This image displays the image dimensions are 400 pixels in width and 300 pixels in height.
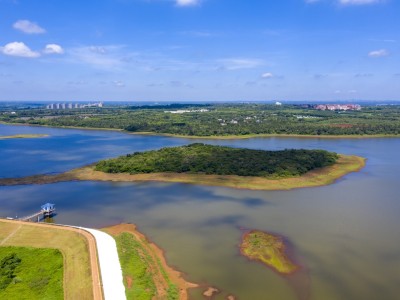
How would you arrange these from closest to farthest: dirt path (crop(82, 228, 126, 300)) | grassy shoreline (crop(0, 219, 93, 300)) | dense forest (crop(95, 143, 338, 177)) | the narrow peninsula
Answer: dirt path (crop(82, 228, 126, 300))
grassy shoreline (crop(0, 219, 93, 300))
the narrow peninsula
dense forest (crop(95, 143, 338, 177))

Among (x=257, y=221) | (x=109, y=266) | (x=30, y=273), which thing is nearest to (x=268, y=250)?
(x=257, y=221)

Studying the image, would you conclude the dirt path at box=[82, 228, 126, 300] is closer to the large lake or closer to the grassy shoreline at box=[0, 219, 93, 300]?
the grassy shoreline at box=[0, 219, 93, 300]

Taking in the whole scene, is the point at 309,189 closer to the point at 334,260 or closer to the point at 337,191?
the point at 337,191

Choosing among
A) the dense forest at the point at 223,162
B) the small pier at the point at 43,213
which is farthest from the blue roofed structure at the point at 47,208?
the dense forest at the point at 223,162

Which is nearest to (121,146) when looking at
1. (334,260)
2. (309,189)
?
(309,189)

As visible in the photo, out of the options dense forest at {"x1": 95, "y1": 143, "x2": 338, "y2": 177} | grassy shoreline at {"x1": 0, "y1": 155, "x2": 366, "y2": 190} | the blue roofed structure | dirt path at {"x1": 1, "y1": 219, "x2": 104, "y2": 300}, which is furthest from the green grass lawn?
dense forest at {"x1": 95, "y1": 143, "x2": 338, "y2": 177}

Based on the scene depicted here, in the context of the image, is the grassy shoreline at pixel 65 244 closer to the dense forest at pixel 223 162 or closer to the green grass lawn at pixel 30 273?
the green grass lawn at pixel 30 273

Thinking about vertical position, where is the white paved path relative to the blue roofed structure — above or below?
below
